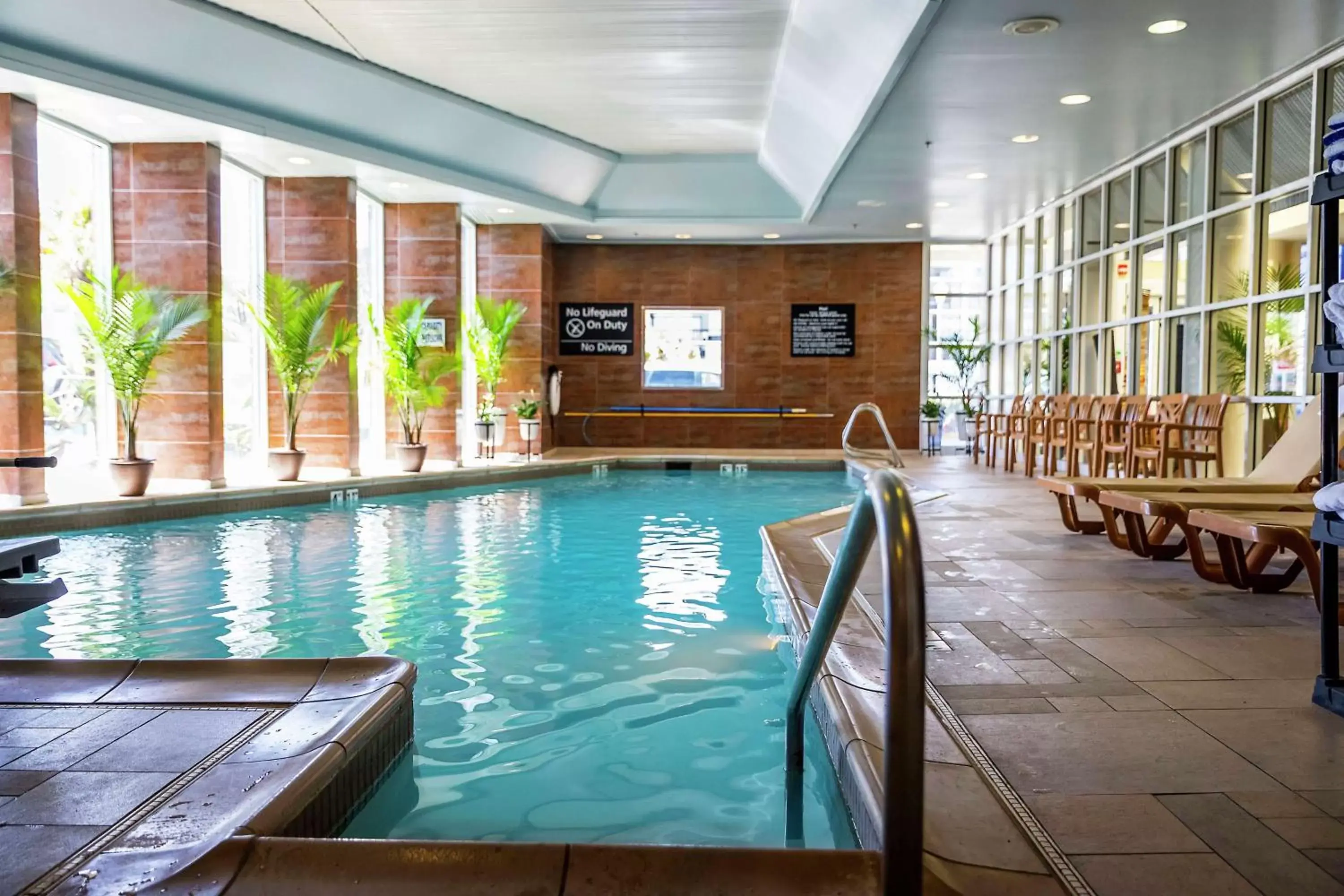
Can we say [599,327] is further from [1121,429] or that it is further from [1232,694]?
[1232,694]

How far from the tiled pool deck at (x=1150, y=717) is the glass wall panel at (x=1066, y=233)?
26.7 ft

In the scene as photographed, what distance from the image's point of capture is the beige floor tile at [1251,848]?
5.61ft

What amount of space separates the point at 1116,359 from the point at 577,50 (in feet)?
21.3

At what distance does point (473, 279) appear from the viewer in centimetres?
1466

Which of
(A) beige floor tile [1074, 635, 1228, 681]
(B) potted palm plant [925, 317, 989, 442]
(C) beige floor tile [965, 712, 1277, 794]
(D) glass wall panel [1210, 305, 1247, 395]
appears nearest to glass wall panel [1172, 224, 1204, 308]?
(D) glass wall panel [1210, 305, 1247, 395]

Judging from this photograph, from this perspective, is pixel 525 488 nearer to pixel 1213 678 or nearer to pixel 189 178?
pixel 189 178

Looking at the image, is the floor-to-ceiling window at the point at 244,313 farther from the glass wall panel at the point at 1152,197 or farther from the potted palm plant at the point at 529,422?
the glass wall panel at the point at 1152,197

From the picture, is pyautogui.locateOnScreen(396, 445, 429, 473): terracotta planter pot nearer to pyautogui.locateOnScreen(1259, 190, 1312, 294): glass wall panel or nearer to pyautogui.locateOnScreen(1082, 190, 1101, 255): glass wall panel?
pyautogui.locateOnScreen(1082, 190, 1101, 255): glass wall panel

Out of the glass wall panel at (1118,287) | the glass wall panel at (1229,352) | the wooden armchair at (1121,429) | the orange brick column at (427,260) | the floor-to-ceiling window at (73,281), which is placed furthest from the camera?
the orange brick column at (427,260)

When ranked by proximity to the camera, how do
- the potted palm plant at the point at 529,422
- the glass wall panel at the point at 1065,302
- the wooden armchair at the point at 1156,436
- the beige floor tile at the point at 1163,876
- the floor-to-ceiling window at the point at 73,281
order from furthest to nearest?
the potted palm plant at the point at 529,422, the glass wall panel at the point at 1065,302, the floor-to-ceiling window at the point at 73,281, the wooden armchair at the point at 1156,436, the beige floor tile at the point at 1163,876

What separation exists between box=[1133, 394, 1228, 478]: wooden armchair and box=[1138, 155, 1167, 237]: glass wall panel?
231 cm

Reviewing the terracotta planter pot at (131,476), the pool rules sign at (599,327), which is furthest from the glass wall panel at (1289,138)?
the pool rules sign at (599,327)

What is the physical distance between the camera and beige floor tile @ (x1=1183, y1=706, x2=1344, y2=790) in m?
2.20

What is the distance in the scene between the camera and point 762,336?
53.5 feet
